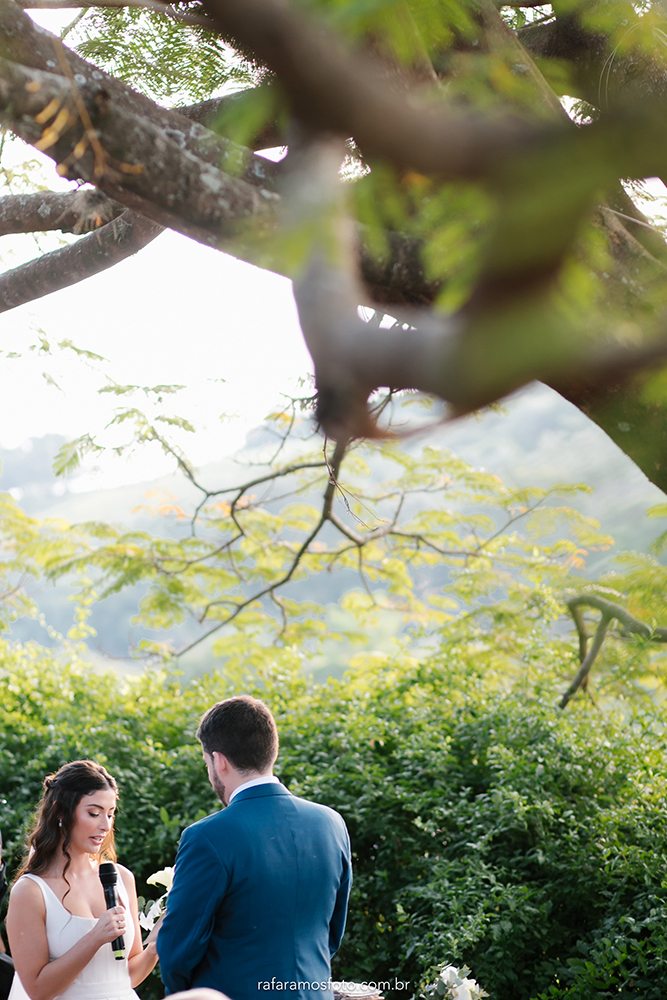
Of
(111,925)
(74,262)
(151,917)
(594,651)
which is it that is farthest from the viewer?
(594,651)

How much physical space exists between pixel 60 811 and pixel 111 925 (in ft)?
1.65

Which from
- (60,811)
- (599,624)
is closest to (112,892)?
(60,811)

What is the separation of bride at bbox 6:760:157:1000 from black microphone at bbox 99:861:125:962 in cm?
5

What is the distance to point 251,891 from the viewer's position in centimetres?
219

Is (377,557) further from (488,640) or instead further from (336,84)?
(336,84)

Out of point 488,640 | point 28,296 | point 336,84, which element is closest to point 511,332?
point 336,84

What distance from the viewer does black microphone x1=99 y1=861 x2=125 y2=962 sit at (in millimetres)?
2764

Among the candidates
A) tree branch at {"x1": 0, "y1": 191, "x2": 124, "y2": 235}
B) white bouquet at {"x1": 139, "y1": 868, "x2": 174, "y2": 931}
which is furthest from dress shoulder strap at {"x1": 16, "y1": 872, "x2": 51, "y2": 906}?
tree branch at {"x1": 0, "y1": 191, "x2": 124, "y2": 235}

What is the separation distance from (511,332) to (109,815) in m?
2.76

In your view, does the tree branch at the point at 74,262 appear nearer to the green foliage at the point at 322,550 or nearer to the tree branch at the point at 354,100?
the green foliage at the point at 322,550

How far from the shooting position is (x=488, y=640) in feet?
22.2

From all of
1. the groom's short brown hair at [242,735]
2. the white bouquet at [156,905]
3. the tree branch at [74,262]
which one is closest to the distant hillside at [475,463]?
the tree branch at [74,262]

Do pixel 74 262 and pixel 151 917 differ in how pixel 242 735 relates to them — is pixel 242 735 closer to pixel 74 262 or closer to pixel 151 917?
pixel 151 917

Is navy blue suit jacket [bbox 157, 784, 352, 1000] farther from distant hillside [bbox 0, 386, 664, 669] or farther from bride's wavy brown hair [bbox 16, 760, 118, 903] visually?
distant hillside [bbox 0, 386, 664, 669]
